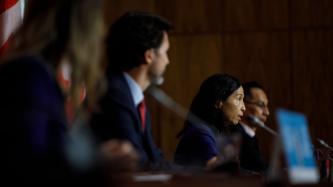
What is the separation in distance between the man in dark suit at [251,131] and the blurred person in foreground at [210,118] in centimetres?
62

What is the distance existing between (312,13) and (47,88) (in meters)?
5.16

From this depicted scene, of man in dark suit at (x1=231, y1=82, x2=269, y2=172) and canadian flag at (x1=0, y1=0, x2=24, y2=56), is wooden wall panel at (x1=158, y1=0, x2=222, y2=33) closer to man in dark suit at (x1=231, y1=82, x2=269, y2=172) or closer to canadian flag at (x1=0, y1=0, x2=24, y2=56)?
man in dark suit at (x1=231, y1=82, x2=269, y2=172)

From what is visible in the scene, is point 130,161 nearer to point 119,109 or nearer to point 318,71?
point 119,109

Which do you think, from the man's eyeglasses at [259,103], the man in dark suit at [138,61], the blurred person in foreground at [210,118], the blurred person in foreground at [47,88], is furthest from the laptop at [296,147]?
the man's eyeglasses at [259,103]

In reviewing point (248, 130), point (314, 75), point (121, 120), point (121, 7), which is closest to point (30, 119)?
point (121, 120)

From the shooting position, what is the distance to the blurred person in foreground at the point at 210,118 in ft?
13.1

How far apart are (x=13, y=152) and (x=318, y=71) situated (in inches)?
211

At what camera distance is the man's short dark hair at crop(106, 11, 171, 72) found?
9.87 feet

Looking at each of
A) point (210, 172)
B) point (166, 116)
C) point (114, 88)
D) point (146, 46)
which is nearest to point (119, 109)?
point (114, 88)

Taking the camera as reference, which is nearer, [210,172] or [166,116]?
[210,172]

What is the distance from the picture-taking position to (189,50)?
269 inches

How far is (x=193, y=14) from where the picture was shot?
6.82 meters

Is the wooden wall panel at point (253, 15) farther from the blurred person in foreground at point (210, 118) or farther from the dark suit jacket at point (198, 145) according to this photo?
the dark suit jacket at point (198, 145)

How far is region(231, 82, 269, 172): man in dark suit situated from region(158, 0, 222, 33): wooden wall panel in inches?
40.5
